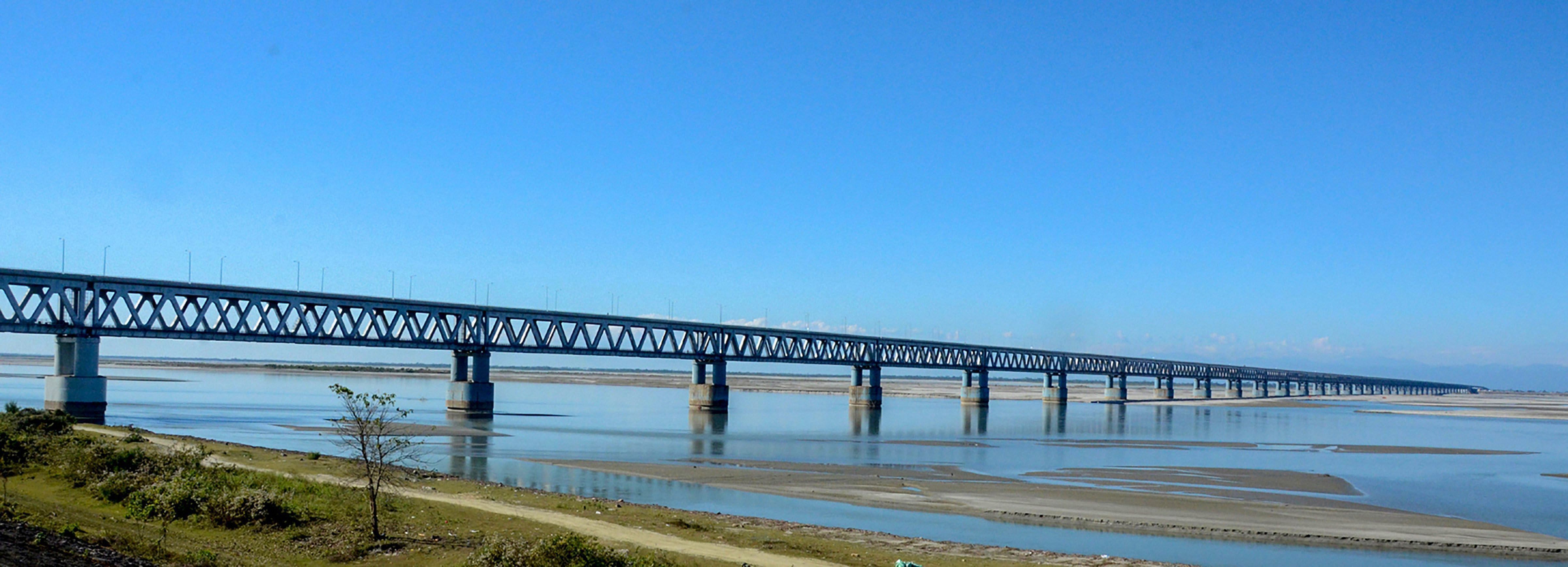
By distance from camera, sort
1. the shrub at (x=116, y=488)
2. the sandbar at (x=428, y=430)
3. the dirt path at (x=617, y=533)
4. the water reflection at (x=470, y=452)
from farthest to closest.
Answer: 1. the sandbar at (x=428, y=430)
2. the water reflection at (x=470, y=452)
3. the shrub at (x=116, y=488)
4. the dirt path at (x=617, y=533)

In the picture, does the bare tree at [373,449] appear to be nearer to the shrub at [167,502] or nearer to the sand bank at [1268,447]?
the shrub at [167,502]

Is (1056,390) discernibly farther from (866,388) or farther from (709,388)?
(709,388)

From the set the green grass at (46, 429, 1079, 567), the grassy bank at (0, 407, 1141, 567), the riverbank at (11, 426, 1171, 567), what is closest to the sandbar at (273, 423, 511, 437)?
the grassy bank at (0, 407, 1141, 567)

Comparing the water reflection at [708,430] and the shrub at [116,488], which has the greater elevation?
the shrub at [116,488]

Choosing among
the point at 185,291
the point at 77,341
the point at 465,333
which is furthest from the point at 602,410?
the point at 77,341

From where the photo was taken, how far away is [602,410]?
11438 cm

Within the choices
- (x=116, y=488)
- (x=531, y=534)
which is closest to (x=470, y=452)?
(x=116, y=488)

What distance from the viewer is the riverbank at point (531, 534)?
896 inches

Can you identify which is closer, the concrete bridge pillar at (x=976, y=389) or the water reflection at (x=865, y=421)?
the water reflection at (x=865, y=421)

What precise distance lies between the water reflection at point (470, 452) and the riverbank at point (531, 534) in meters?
10.5

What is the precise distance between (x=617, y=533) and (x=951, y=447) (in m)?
45.3

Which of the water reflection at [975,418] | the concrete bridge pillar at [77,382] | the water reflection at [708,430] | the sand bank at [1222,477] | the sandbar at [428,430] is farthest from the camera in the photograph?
the water reflection at [975,418]

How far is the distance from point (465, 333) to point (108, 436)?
59292 millimetres

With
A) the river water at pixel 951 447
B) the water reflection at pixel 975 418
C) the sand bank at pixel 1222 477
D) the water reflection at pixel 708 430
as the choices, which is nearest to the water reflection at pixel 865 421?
the river water at pixel 951 447
